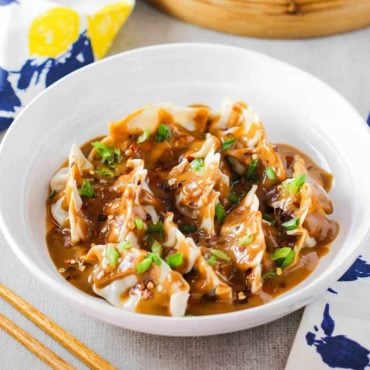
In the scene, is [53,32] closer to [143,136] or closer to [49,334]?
[143,136]

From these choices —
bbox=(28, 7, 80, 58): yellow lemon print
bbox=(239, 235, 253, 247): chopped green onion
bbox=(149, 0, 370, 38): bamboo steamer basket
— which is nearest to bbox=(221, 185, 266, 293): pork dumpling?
bbox=(239, 235, 253, 247): chopped green onion

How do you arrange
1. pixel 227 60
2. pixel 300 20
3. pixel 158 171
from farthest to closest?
1. pixel 300 20
2. pixel 227 60
3. pixel 158 171

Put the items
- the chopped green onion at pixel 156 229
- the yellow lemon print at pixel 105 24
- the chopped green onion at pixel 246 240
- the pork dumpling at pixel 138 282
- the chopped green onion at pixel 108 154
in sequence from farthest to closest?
the yellow lemon print at pixel 105 24
the chopped green onion at pixel 108 154
the chopped green onion at pixel 156 229
the chopped green onion at pixel 246 240
the pork dumpling at pixel 138 282

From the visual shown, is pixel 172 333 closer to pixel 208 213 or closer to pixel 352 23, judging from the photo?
pixel 208 213

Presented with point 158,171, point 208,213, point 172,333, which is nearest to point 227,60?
point 158,171

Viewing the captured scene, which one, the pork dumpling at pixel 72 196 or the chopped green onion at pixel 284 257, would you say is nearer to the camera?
the chopped green onion at pixel 284 257

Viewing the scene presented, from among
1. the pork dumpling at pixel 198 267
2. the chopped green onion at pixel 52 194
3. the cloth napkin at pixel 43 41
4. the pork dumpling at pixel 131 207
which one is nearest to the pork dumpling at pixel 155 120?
the pork dumpling at pixel 131 207

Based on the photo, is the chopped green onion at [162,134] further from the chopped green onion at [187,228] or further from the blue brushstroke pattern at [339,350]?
the blue brushstroke pattern at [339,350]
